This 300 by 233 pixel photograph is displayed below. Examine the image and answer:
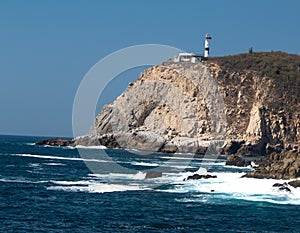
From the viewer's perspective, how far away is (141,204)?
29.7 m

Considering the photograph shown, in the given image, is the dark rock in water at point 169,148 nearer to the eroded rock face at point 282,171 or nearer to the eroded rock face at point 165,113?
the eroded rock face at point 165,113

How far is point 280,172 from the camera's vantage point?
1697 inches

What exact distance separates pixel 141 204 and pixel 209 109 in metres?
67.2

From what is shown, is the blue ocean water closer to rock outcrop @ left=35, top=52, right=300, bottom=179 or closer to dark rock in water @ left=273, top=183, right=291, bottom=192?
dark rock in water @ left=273, top=183, right=291, bottom=192

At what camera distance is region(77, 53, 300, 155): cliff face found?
299ft

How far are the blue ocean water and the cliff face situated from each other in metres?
47.4

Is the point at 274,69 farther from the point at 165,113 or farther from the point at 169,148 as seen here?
the point at 169,148

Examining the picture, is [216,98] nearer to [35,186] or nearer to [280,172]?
[280,172]

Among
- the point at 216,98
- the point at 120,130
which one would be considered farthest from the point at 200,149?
the point at 120,130

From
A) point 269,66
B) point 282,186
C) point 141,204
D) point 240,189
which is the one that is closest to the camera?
point 141,204

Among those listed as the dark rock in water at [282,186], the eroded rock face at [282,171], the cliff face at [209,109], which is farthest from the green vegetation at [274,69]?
the dark rock in water at [282,186]

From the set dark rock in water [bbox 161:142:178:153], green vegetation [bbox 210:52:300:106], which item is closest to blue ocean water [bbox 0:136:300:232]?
dark rock in water [bbox 161:142:178:153]

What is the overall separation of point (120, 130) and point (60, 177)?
198ft

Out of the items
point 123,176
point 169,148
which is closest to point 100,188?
point 123,176
